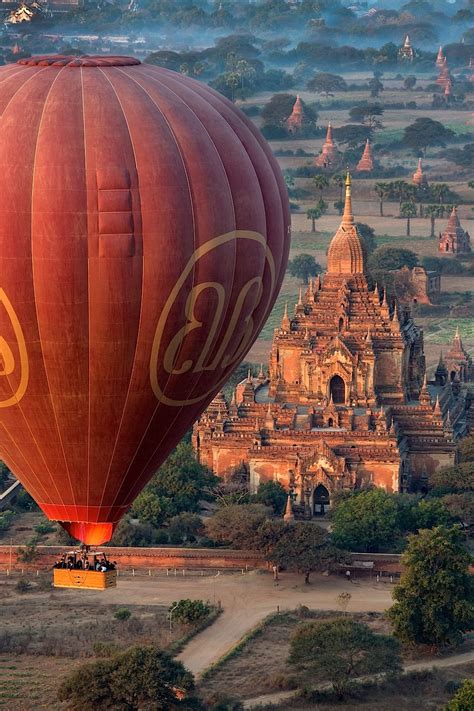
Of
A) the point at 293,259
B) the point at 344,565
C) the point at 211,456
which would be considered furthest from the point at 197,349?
the point at 293,259

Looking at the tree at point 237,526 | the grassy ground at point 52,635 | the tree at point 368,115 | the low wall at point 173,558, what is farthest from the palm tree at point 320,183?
the grassy ground at point 52,635

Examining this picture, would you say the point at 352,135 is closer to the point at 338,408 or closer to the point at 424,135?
the point at 424,135

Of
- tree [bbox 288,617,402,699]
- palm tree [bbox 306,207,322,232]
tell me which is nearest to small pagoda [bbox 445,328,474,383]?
tree [bbox 288,617,402,699]

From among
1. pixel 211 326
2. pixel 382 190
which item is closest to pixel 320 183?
pixel 382 190

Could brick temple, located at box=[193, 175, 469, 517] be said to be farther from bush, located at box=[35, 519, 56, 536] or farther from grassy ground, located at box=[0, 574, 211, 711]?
grassy ground, located at box=[0, 574, 211, 711]

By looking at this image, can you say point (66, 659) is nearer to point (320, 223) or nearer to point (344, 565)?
point (344, 565)

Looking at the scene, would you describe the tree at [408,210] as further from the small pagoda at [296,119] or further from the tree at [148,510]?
the tree at [148,510]
